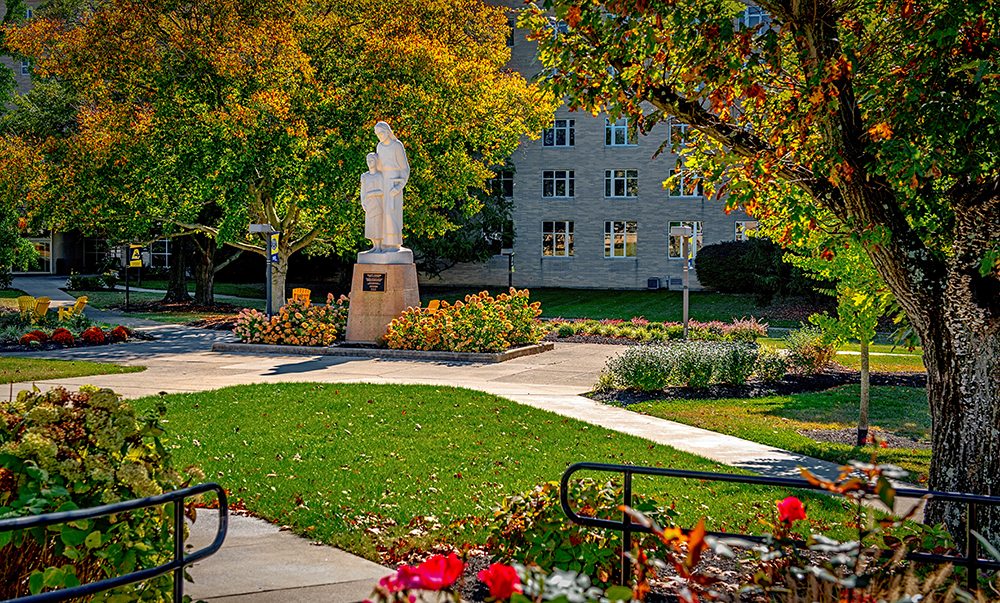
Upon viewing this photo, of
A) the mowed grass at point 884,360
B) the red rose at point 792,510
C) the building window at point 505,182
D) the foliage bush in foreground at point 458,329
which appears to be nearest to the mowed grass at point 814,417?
the mowed grass at point 884,360

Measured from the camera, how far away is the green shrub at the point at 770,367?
584 inches

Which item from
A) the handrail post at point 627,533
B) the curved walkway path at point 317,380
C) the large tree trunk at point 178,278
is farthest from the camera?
the large tree trunk at point 178,278

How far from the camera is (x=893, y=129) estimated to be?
5469 millimetres

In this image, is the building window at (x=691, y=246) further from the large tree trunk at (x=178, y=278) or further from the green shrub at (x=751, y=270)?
the large tree trunk at (x=178, y=278)

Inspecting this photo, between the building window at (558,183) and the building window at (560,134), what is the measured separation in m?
1.36

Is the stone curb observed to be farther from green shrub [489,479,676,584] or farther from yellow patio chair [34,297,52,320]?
green shrub [489,479,676,584]

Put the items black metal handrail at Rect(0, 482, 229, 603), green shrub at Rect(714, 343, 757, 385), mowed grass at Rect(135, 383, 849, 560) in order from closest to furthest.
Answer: black metal handrail at Rect(0, 482, 229, 603), mowed grass at Rect(135, 383, 849, 560), green shrub at Rect(714, 343, 757, 385)

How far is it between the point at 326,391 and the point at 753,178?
7645 millimetres

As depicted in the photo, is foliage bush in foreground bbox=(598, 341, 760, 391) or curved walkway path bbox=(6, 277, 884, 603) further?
foliage bush in foreground bbox=(598, 341, 760, 391)

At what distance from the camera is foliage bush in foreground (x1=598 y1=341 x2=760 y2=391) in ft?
43.6

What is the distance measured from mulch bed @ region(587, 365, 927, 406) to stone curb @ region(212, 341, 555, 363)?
4486 millimetres

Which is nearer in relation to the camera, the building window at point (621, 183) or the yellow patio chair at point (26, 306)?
the yellow patio chair at point (26, 306)

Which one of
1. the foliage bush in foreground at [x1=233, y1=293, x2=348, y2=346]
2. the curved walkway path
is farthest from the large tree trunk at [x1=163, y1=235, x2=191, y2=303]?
the foliage bush in foreground at [x1=233, y1=293, x2=348, y2=346]

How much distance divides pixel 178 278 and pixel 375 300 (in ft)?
59.3
